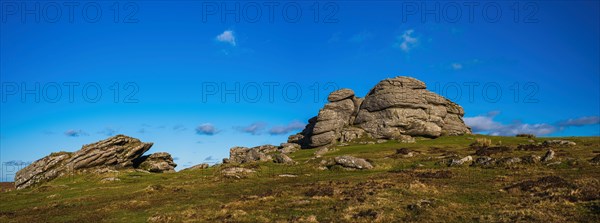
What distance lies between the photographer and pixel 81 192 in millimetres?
43250

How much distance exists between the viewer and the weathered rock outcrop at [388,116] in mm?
106688

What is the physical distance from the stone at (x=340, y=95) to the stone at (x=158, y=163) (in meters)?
56.5

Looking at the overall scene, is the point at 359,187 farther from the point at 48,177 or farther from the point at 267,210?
the point at 48,177

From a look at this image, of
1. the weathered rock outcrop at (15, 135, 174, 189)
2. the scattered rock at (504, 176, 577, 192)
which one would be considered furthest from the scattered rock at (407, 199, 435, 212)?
the weathered rock outcrop at (15, 135, 174, 189)

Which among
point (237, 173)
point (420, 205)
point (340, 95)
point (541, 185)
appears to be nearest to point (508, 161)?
point (541, 185)

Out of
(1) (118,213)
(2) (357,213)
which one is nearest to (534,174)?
(2) (357,213)

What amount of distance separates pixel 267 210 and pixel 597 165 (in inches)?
1423

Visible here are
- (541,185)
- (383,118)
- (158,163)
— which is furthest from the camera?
(383,118)

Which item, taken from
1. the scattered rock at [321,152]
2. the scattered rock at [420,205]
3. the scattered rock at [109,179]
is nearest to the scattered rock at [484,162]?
the scattered rock at [420,205]

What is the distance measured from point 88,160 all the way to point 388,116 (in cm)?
7688

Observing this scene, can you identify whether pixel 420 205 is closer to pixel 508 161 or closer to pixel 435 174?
pixel 435 174

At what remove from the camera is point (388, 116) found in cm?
10888

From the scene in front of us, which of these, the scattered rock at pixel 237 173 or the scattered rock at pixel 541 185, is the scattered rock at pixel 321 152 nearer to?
the scattered rock at pixel 237 173

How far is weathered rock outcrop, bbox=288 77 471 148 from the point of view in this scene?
106688 millimetres
